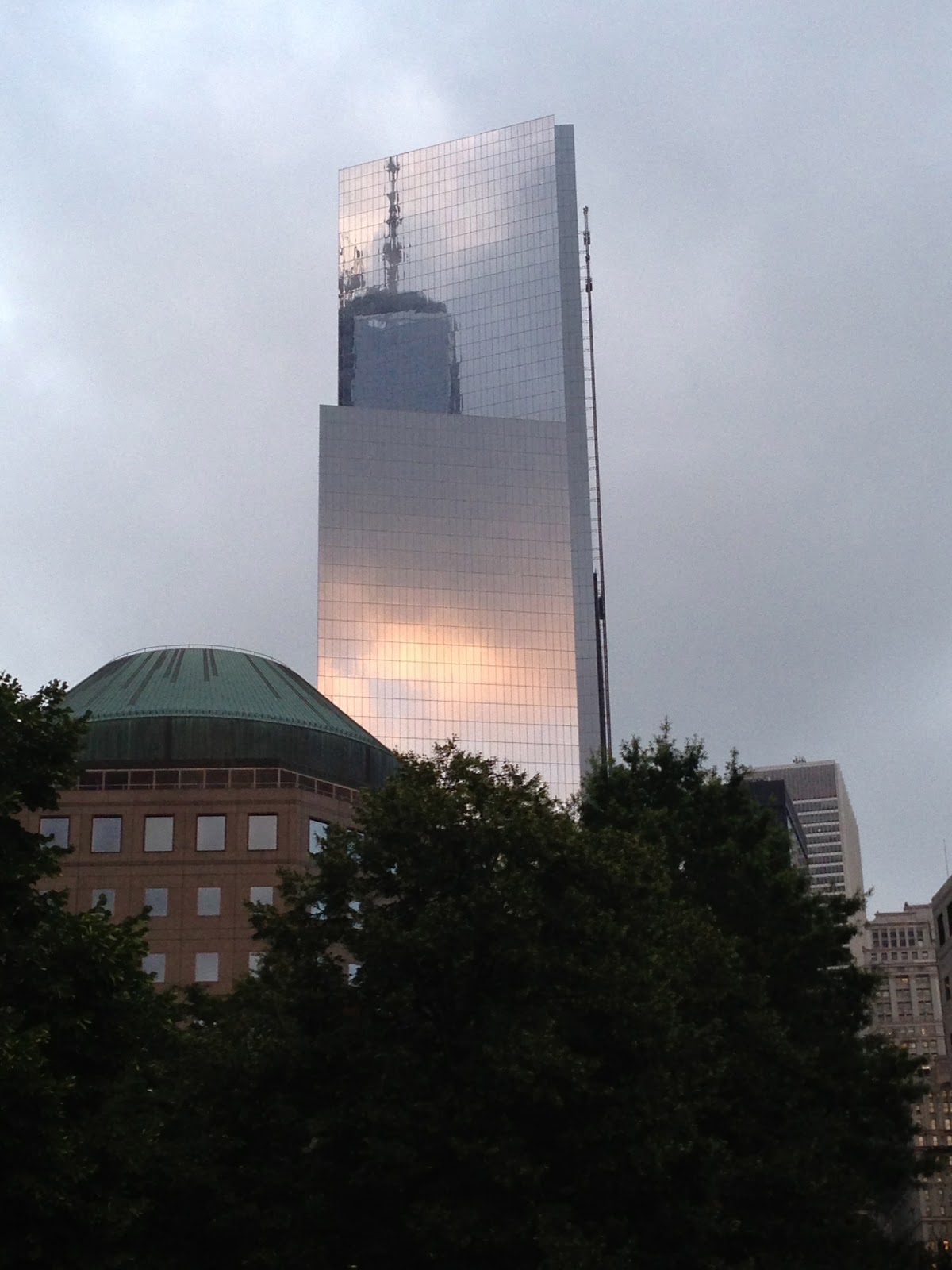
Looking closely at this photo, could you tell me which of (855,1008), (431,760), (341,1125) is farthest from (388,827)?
(855,1008)

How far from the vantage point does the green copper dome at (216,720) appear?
317ft

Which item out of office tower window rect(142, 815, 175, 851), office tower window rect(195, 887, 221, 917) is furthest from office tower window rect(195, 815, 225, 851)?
office tower window rect(195, 887, 221, 917)

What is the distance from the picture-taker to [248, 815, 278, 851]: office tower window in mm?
92000

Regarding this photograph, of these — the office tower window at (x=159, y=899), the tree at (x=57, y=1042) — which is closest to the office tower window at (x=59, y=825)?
the office tower window at (x=159, y=899)

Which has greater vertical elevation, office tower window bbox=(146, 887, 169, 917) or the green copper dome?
the green copper dome

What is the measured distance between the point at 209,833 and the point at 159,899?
14.3ft

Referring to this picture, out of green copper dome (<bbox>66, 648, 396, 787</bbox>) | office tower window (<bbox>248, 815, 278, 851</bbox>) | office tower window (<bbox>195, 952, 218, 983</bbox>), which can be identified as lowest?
office tower window (<bbox>195, 952, 218, 983</bbox>)

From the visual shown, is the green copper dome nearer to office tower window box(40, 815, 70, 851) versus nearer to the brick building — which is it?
the brick building

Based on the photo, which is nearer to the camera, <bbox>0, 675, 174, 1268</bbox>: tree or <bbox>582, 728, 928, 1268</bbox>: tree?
<bbox>0, 675, 174, 1268</bbox>: tree

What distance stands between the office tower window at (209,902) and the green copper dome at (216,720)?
7.62m

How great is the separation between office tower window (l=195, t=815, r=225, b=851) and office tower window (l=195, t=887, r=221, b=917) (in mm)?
2223

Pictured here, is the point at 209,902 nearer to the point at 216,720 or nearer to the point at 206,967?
the point at 206,967

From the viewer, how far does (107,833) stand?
302 feet

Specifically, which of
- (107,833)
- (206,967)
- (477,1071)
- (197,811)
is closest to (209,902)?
(206,967)
